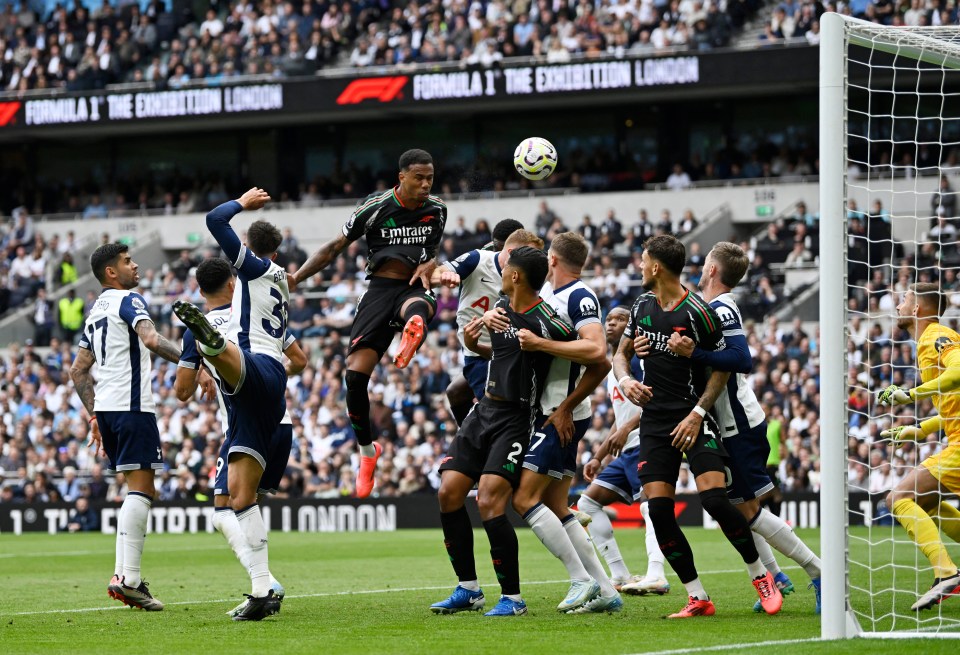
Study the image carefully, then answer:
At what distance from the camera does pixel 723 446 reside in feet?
28.8

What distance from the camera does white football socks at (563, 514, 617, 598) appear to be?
9.08 meters

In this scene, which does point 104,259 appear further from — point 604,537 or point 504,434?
point 604,537

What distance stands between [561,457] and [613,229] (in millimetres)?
19341

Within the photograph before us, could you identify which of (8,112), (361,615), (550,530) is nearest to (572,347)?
(550,530)

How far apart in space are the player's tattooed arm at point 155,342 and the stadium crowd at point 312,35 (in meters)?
20.7

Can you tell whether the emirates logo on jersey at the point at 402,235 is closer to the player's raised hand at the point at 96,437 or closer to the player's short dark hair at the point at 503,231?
the player's short dark hair at the point at 503,231

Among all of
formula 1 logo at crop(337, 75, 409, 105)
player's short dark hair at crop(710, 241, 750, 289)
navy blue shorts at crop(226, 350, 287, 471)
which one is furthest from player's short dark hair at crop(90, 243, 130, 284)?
formula 1 logo at crop(337, 75, 409, 105)

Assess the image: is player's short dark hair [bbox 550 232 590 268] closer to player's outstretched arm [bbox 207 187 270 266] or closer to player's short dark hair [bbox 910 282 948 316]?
player's outstretched arm [bbox 207 187 270 266]

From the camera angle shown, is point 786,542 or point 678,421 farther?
point 786,542

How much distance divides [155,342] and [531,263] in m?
3.02

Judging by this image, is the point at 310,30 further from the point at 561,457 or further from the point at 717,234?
the point at 561,457

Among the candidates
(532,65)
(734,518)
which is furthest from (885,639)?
(532,65)

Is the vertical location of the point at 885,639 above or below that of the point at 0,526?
above

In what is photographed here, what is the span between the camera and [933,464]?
367 inches
